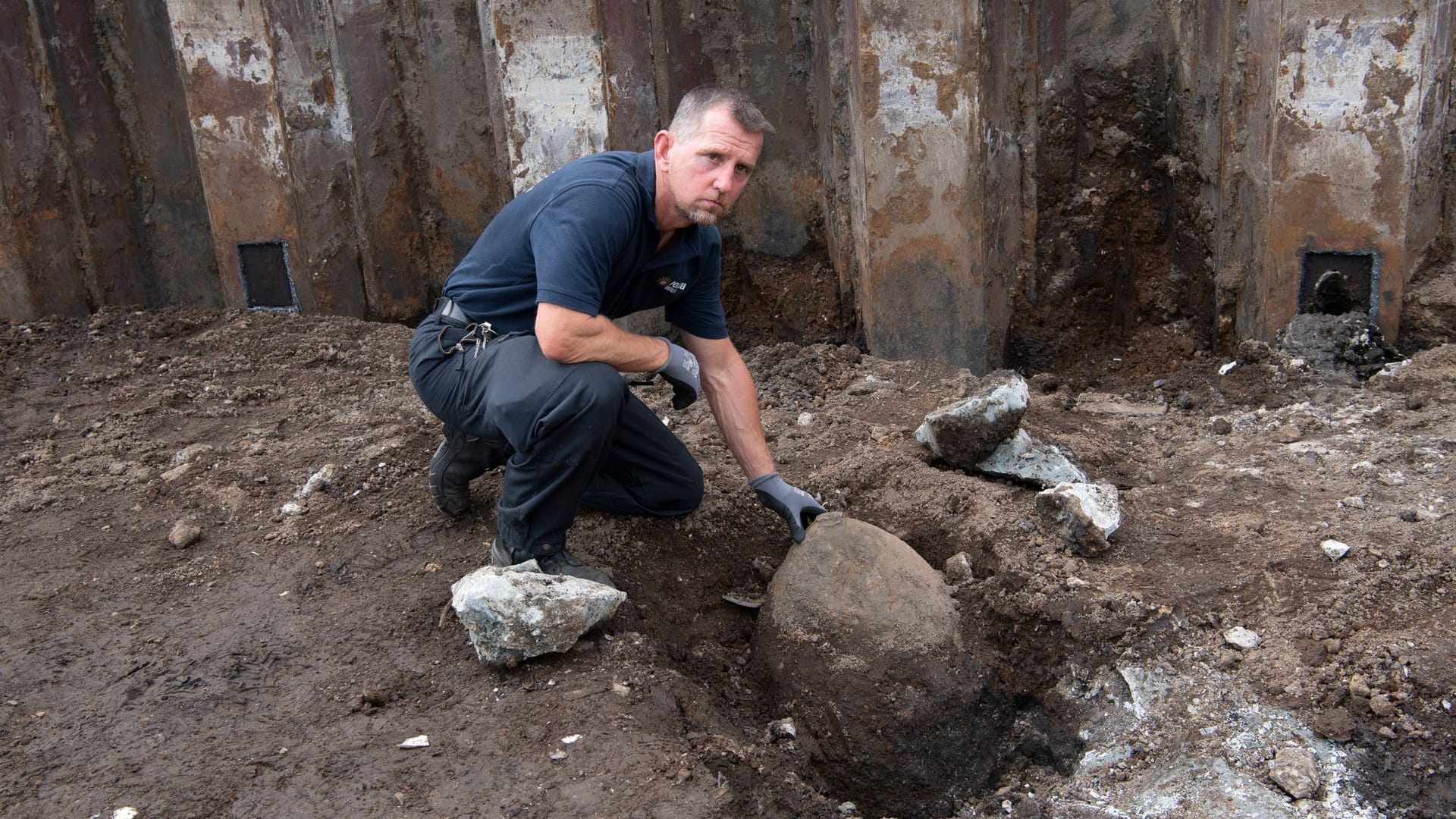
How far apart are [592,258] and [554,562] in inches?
30.9

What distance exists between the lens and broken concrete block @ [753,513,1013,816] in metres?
2.65

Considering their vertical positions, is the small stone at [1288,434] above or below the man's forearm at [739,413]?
below

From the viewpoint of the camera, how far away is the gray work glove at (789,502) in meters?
3.04

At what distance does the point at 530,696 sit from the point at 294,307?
3022 millimetres

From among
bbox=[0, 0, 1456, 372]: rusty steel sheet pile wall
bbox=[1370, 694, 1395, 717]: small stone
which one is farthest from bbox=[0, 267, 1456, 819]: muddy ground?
bbox=[0, 0, 1456, 372]: rusty steel sheet pile wall

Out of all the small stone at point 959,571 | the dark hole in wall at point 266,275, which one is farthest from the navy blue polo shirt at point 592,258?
A: the dark hole in wall at point 266,275

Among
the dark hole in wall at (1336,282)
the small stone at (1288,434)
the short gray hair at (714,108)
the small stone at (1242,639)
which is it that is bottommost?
the small stone at (1242,639)

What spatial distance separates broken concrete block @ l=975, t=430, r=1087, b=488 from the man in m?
0.65

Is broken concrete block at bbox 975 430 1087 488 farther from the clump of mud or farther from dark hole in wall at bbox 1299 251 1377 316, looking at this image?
dark hole in wall at bbox 1299 251 1377 316

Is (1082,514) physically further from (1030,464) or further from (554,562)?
(554,562)

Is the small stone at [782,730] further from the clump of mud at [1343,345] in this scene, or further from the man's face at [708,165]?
the clump of mud at [1343,345]

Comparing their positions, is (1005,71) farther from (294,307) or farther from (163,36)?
(163,36)

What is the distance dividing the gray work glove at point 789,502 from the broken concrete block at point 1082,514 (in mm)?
609

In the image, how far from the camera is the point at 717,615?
10.1 ft
